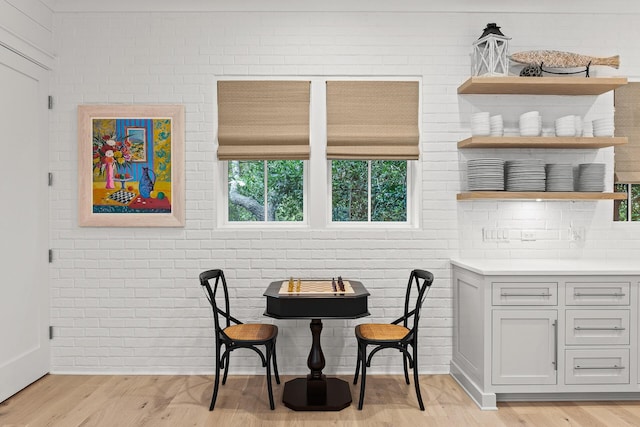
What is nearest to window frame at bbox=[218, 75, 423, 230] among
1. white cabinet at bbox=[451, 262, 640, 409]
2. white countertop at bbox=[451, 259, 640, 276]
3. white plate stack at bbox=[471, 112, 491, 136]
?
white plate stack at bbox=[471, 112, 491, 136]

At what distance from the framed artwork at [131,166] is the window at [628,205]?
3.66 meters

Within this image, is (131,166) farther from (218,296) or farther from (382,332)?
(382,332)

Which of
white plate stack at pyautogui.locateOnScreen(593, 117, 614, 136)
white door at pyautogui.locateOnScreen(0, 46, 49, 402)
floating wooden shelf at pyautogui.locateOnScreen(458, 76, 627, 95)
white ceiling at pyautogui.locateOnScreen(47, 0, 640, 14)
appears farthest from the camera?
white ceiling at pyautogui.locateOnScreen(47, 0, 640, 14)

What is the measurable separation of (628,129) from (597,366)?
2.00 meters

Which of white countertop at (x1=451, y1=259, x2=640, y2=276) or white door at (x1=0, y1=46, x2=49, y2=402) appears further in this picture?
white door at (x1=0, y1=46, x2=49, y2=402)

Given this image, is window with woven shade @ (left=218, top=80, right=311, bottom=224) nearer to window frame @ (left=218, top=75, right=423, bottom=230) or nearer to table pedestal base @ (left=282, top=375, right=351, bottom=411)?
window frame @ (left=218, top=75, right=423, bottom=230)

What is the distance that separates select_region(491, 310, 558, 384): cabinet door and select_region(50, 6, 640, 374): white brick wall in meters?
0.71

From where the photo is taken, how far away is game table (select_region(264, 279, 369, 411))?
119 inches

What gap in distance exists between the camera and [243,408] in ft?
10.4

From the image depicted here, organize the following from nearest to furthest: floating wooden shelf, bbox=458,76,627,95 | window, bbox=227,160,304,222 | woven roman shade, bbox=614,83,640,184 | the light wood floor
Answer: the light wood floor → floating wooden shelf, bbox=458,76,627,95 → woven roman shade, bbox=614,83,640,184 → window, bbox=227,160,304,222

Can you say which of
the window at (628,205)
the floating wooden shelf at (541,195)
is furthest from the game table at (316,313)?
the window at (628,205)

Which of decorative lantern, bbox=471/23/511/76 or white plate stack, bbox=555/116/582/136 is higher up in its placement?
decorative lantern, bbox=471/23/511/76

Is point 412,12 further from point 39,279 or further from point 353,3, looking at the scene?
point 39,279

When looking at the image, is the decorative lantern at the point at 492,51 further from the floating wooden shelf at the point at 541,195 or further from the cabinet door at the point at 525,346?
the cabinet door at the point at 525,346
